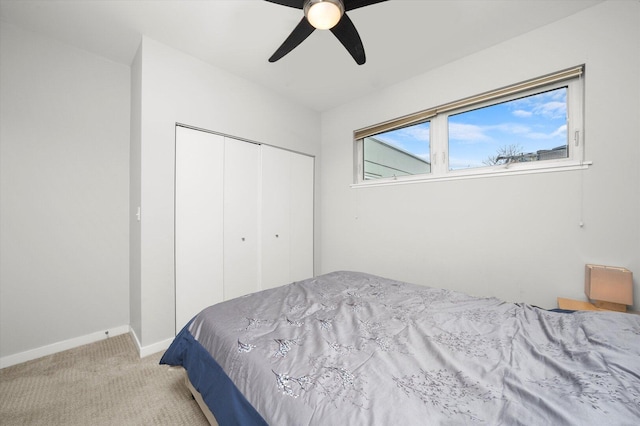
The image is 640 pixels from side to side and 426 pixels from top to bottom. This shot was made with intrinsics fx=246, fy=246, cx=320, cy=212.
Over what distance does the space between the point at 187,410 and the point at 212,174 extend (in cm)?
190

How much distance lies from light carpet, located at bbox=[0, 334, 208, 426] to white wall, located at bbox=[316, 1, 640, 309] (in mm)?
2218

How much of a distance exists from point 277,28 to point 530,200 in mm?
2471

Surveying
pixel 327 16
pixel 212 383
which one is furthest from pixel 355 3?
pixel 212 383

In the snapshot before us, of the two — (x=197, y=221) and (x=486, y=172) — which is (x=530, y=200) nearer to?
(x=486, y=172)

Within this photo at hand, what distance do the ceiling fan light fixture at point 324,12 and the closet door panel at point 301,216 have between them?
193cm

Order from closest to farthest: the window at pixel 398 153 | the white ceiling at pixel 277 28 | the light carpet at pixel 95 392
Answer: the light carpet at pixel 95 392 → the white ceiling at pixel 277 28 → the window at pixel 398 153

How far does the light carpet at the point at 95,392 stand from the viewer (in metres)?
1.41

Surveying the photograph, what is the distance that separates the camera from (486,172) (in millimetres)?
2205

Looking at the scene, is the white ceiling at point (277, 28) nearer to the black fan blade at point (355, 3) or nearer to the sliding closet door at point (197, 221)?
the black fan blade at point (355, 3)

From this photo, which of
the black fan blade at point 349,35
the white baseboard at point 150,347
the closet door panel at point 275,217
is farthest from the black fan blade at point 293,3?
the white baseboard at point 150,347

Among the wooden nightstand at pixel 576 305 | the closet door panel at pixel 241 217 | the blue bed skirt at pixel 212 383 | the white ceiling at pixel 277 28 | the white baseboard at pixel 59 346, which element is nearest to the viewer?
the blue bed skirt at pixel 212 383

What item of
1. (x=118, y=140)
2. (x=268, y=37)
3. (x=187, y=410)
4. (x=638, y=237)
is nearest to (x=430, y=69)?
(x=268, y=37)

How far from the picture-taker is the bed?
72 centimetres

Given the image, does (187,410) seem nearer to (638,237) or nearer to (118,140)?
(118,140)
